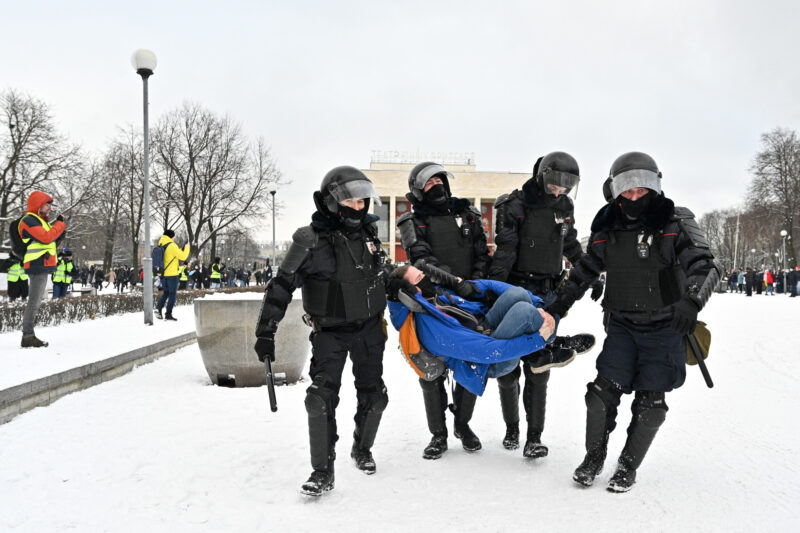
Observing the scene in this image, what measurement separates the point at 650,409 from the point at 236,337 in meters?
4.60

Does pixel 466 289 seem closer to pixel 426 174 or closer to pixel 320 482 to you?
pixel 426 174

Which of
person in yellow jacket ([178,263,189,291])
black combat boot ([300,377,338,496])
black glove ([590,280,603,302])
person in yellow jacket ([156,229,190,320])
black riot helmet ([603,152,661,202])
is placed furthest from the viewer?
person in yellow jacket ([178,263,189,291])

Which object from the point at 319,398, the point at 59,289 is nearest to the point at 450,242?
the point at 319,398

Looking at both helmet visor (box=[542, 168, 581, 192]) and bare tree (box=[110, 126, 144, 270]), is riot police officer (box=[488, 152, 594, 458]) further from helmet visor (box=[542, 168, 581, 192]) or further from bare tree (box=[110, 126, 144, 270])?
bare tree (box=[110, 126, 144, 270])

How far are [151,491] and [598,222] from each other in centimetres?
343

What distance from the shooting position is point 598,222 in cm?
421

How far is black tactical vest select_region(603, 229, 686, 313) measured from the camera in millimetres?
3867

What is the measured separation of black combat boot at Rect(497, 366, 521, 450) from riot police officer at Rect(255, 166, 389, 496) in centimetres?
101

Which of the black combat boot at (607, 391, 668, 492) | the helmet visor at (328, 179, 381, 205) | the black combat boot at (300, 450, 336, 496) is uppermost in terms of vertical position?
the helmet visor at (328, 179, 381, 205)

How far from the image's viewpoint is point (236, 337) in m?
6.87

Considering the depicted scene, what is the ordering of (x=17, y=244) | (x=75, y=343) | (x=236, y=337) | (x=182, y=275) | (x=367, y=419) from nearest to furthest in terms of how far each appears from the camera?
(x=367, y=419)
(x=236, y=337)
(x=17, y=244)
(x=75, y=343)
(x=182, y=275)

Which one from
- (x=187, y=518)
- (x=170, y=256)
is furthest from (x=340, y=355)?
(x=170, y=256)

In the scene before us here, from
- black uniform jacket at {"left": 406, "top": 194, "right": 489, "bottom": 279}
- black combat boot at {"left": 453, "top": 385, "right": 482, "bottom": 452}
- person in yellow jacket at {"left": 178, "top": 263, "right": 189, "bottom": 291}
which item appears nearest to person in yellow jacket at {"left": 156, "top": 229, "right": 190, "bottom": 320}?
person in yellow jacket at {"left": 178, "top": 263, "right": 189, "bottom": 291}

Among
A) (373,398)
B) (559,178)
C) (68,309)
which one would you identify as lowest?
(373,398)
